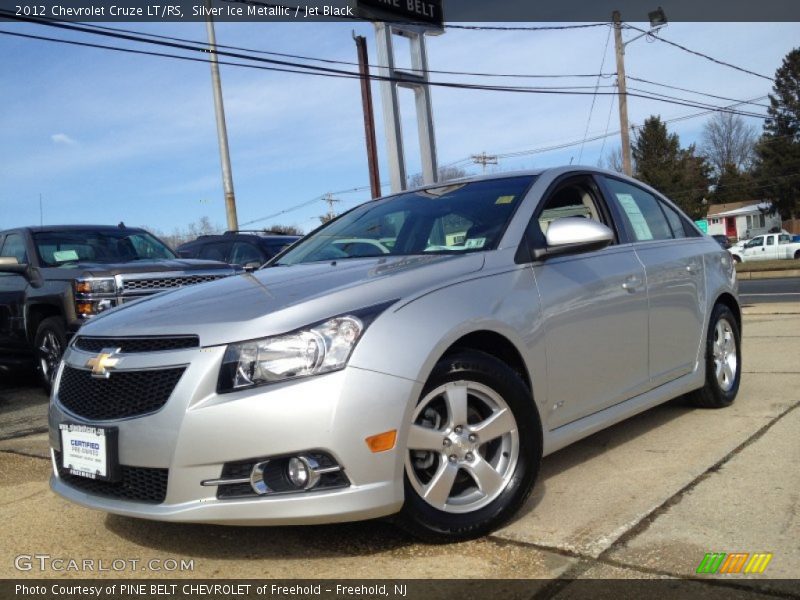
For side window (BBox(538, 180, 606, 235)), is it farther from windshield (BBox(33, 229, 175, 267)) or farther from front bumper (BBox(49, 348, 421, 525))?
windshield (BBox(33, 229, 175, 267))

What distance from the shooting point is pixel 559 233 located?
355 cm

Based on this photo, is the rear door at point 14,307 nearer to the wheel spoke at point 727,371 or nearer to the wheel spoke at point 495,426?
the wheel spoke at point 495,426

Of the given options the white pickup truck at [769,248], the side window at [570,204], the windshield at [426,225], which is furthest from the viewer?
the white pickup truck at [769,248]

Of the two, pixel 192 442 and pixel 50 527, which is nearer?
pixel 192 442

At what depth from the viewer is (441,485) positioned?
2.95m

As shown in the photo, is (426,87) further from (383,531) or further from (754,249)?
(754,249)

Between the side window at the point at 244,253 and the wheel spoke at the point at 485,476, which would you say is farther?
the side window at the point at 244,253

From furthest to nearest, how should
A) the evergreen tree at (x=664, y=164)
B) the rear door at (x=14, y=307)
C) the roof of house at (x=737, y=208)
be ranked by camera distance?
the roof of house at (x=737, y=208)
the evergreen tree at (x=664, y=164)
the rear door at (x=14, y=307)

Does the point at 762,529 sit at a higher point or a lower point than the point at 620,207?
lower

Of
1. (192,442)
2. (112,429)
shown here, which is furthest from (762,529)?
(112,429)

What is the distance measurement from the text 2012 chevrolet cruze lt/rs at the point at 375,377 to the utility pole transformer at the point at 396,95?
40.0ft

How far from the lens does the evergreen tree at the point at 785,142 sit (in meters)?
58.2

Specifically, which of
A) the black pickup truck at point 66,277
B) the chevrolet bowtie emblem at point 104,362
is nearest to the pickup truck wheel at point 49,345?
the black pickup truck at point 66,277

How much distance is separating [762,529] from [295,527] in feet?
6.23
